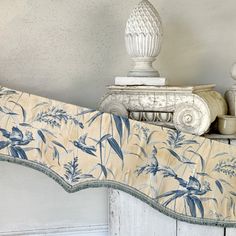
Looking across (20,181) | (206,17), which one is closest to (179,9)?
(206,17)

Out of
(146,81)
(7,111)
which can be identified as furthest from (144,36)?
(7,111)

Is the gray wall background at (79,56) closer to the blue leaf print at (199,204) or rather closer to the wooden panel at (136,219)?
the wooden panel at (136,219)

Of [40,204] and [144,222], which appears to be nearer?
[144,222]

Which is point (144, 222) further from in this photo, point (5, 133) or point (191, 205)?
point (5, 133)

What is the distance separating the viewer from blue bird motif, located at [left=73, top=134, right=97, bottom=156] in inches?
52.0

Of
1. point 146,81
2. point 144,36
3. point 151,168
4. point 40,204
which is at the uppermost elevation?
point 144,36

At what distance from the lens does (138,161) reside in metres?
1.32

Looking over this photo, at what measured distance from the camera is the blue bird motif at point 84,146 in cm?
132

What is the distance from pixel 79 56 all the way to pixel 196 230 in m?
0.79

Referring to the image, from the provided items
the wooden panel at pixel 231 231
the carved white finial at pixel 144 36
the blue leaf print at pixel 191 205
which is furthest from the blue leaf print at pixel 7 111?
the wooden panel at pixel 231 231

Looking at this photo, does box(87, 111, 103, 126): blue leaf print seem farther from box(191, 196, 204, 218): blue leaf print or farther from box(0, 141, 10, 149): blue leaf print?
box(191, 196, 204, 218): blue leaf print

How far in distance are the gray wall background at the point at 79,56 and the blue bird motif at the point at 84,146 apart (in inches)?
12.6

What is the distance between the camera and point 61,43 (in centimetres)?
157

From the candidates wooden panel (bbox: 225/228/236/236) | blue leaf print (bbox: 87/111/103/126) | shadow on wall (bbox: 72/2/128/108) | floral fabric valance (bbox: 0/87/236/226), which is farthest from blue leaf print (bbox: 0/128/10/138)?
wooden panel (bbox: 225/228/236/236)
